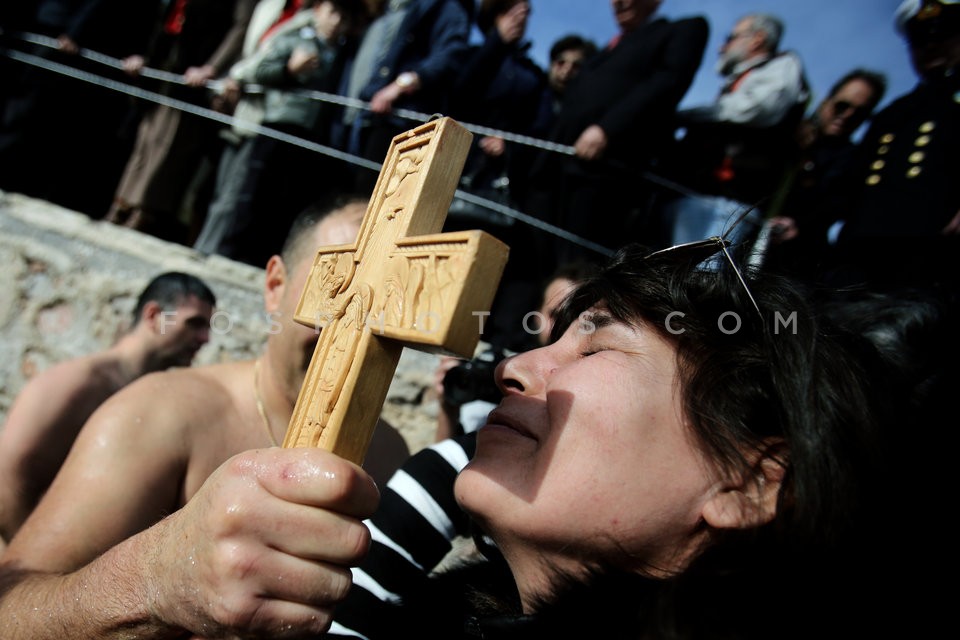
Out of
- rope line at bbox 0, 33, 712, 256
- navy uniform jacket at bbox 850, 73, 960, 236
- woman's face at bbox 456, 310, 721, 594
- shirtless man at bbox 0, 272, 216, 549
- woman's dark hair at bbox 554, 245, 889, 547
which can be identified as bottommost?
shirtless man at bbox 0, 272, 216, 549

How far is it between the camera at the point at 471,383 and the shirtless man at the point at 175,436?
321mm

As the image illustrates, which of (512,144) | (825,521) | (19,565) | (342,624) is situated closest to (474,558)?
(342,624)

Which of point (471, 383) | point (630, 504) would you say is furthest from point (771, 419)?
point (471, 383)

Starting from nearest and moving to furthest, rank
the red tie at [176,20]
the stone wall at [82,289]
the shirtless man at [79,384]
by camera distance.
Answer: the shirtless man at [79,384] → the stone wall at [82,289] → the red tie at [176,20]

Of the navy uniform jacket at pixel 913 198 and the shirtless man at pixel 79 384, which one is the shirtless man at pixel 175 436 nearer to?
the shirtless man at pixel 79 384

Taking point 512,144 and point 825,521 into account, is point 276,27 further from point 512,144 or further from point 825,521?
point 825,521

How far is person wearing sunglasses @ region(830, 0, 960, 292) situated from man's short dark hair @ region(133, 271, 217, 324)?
3.13m

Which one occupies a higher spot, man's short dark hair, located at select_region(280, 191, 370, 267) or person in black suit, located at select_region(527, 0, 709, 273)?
person in black suit, located at select_region(527, 0, 709, 273)

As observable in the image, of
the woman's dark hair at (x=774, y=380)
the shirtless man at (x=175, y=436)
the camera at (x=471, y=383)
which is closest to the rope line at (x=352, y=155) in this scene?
the camera at (x=471, y=383)

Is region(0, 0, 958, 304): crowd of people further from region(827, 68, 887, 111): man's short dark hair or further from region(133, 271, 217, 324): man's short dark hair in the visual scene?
region(133, 271, 217, 324): man's short dark hair

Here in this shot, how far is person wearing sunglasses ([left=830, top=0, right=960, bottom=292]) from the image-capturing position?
2424 mm

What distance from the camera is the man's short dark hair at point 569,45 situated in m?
4.36

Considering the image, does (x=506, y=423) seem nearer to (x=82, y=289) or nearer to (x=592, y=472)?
(x=592, y=472)

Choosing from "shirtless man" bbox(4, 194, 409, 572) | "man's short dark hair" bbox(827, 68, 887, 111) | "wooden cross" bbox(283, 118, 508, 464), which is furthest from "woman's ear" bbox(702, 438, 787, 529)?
"man's short dark hair" bbox(827, 68, 887, 111)
